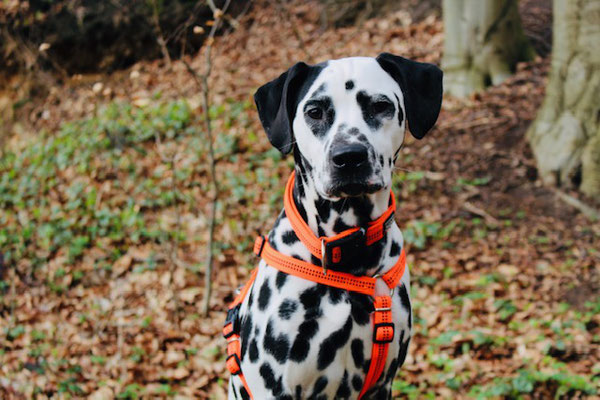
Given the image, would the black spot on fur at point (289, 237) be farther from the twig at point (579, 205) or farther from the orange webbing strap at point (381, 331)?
the twig at point (579, 205)

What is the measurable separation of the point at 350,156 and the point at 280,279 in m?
0.67

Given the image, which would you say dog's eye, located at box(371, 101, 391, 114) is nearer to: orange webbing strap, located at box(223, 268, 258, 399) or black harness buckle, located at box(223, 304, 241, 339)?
orange webbing strap, located at box(223, 268, 258, 399)

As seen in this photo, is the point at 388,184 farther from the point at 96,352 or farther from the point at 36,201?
the point at 36,201

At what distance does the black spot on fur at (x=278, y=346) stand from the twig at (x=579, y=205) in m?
4.34

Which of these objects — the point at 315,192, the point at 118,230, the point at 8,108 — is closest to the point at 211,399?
the point at 315,192

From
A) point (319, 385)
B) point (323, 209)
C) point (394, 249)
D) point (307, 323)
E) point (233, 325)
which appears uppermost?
point (323, 209)

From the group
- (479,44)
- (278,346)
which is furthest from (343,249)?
(479,44)

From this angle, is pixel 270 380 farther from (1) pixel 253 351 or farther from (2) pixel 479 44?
(2) pixel 479 44

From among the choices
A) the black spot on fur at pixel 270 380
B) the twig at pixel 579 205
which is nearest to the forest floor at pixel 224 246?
the twig at pixel 579 205

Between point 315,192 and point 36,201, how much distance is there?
6.08m

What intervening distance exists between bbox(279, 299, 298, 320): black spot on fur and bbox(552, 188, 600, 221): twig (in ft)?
14.1

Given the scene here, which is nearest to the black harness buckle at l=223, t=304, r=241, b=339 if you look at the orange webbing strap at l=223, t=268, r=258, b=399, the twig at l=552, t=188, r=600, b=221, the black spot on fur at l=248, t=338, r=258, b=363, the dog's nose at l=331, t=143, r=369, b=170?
the orange webbing strap at l=223, t=268, r=258, b=399

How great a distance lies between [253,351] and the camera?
8.01 ft

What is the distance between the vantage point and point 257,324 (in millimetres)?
2457
